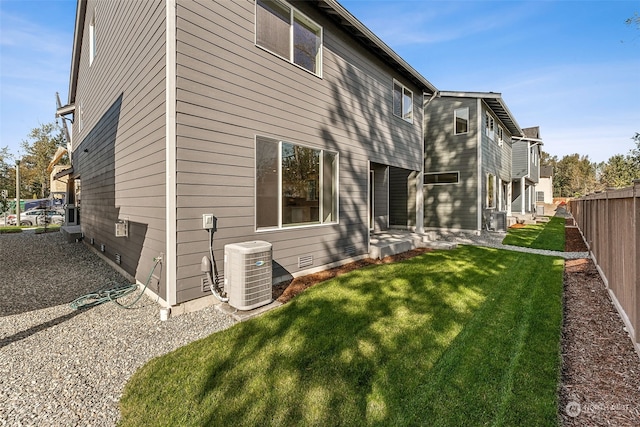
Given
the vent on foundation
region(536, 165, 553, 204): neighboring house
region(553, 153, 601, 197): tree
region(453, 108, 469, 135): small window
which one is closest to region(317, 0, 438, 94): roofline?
region(453, 108, 469, 135): small window

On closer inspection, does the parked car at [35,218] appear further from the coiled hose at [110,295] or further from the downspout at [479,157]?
the downspout at [479,157]

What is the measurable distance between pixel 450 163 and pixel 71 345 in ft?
43.4

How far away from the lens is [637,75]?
12.4 metres

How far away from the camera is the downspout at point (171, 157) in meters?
3.68

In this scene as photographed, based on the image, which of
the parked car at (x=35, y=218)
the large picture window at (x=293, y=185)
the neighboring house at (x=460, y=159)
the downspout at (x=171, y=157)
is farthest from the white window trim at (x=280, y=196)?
the parked car at (x=35, y=218)

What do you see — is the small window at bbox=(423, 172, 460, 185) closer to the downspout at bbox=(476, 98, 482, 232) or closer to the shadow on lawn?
the downspout at bbox=(476, 98, 482, 232)

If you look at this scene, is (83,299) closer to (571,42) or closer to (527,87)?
(571,42)

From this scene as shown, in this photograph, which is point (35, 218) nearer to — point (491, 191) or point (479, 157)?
point (479, 157)

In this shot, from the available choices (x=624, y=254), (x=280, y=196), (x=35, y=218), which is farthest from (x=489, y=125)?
(x=35, y=218)

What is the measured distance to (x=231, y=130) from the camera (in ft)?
14.2

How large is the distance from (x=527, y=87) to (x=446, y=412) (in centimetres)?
1877

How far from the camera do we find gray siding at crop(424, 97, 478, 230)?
1187 cm

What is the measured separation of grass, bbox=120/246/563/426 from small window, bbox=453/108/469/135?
943 cm

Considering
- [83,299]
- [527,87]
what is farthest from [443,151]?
[83,299]
